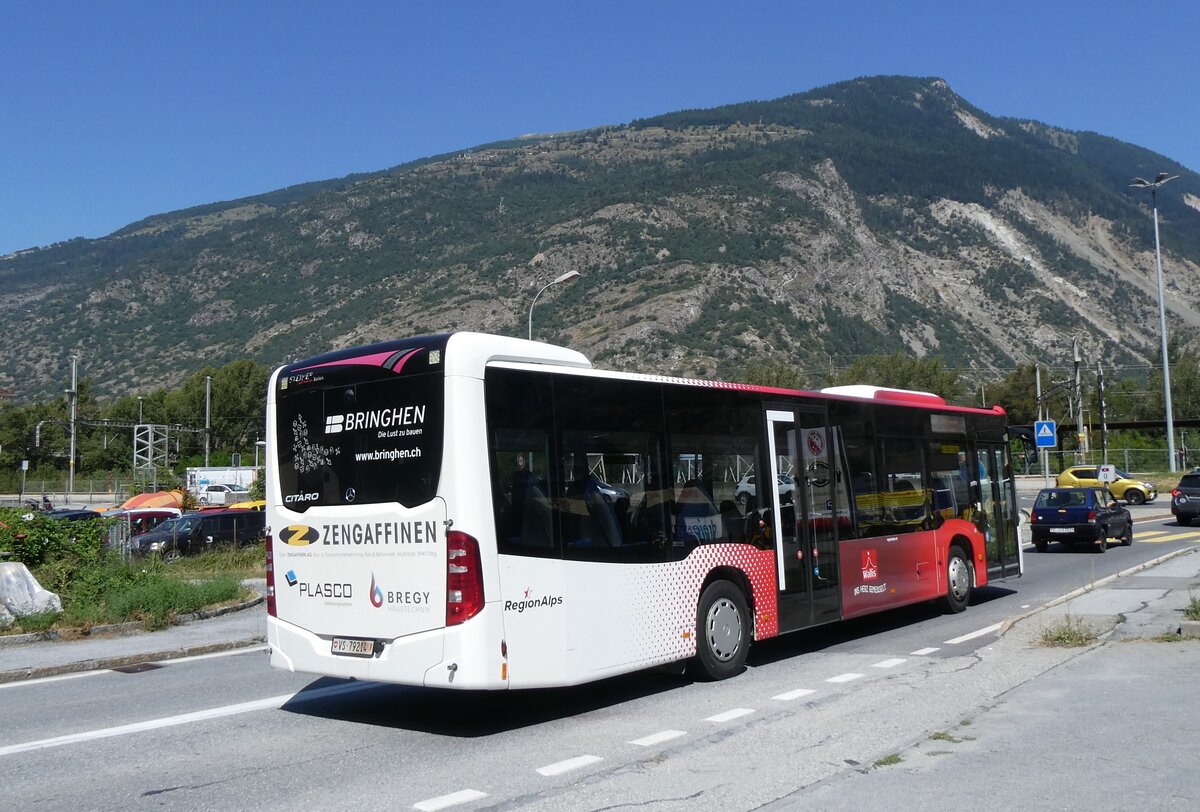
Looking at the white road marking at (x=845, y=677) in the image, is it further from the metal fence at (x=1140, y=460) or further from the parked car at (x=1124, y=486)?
the metal fence at (x=1140, y=460)

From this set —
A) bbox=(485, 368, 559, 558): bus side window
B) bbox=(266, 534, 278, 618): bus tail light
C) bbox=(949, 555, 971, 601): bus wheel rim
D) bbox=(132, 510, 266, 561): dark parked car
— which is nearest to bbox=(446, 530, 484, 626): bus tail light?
bbox=(485, 368, 559, 558): bus side window

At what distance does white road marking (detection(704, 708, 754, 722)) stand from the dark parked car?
63.7 feet

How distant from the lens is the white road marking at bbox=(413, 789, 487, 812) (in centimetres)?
604

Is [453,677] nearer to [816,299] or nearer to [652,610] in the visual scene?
[652,610]

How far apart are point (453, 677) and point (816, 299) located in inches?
4950

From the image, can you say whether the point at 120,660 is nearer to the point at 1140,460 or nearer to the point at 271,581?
the point at 271,581

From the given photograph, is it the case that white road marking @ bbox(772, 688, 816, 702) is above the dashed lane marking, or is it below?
above

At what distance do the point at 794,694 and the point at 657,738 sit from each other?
2.05 m

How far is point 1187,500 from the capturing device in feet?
112

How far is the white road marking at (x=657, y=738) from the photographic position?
7.58 meters

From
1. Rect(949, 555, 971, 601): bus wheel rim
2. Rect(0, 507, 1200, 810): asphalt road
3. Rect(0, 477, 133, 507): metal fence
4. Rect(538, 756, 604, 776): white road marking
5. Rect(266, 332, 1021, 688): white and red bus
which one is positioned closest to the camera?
Rect(0, 507, 1200, 810): asphalt road

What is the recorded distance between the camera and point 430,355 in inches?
319

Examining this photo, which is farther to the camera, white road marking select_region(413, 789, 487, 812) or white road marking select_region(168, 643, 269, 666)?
white road marking select_region(168, 643, 269, 666)

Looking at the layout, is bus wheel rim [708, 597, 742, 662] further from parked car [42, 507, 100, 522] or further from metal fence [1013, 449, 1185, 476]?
metal fence [1013, 449, 1185, 476]
